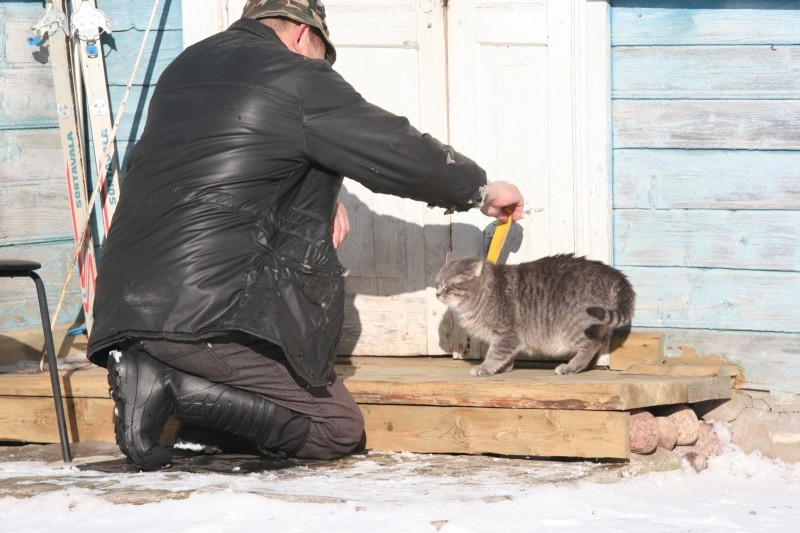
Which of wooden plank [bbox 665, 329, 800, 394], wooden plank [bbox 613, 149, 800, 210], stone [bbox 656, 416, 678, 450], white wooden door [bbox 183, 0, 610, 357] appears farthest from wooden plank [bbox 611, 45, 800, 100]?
stone [bbox 656, 416, 678, 450]

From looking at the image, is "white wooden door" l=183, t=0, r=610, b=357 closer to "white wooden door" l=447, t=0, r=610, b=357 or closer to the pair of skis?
"white wooden door" l=447, t=0, r=610, b=357

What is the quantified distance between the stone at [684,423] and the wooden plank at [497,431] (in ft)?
1.64

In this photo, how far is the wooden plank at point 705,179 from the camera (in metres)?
4.75

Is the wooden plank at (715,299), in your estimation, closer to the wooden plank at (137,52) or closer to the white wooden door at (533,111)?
the white wooden door at (533,111)

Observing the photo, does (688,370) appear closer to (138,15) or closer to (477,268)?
(477,268)

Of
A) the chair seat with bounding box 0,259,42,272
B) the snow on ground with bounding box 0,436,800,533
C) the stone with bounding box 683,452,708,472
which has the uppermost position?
the chair seat with bounding box 0,259,42,272

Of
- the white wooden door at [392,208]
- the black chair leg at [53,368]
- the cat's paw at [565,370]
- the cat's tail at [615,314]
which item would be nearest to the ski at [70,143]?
the white wooden door at [392,208]

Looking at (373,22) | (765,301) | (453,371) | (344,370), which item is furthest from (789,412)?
(373,22)

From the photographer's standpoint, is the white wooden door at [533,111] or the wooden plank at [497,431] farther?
the white wooden door at [533,111]

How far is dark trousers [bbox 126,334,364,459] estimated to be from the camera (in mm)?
3900

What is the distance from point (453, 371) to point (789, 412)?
4.84 ft

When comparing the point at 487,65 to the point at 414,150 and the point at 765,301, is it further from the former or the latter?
the point at 765,301

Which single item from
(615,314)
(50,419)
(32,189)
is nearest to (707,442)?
(615,314)

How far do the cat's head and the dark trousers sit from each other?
754 mm
